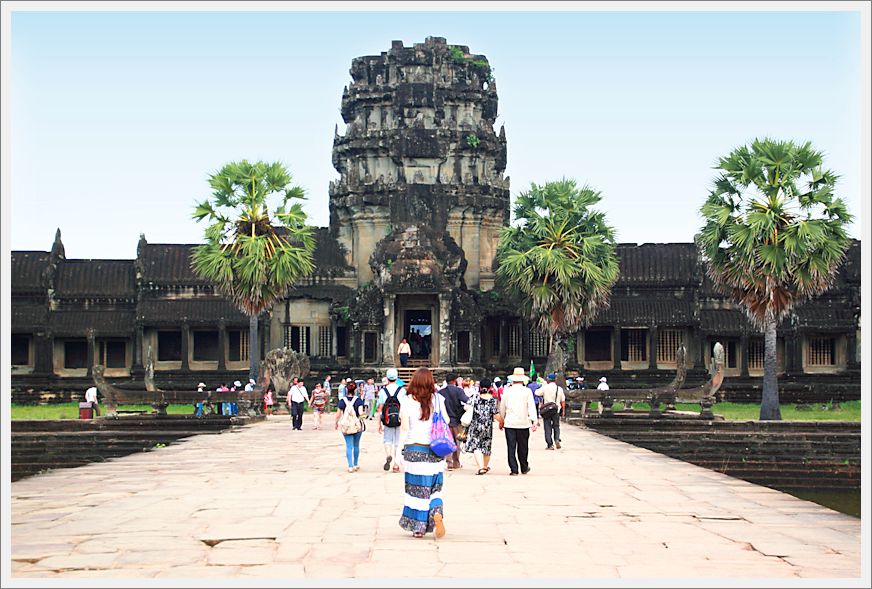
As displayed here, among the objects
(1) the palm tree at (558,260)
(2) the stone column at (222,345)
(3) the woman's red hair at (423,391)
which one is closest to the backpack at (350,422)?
(3) the woman's red hair at (423,391)

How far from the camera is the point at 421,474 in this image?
497 inches

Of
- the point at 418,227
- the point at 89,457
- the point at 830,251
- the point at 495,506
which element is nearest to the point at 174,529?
the point at 495,506

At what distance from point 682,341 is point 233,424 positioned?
22.6m

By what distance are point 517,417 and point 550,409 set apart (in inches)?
183

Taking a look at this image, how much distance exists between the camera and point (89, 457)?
26516 mm

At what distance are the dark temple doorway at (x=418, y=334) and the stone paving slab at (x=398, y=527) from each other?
27.8 meters

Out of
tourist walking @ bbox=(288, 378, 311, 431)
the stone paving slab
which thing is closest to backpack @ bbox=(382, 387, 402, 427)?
the stone paving slab

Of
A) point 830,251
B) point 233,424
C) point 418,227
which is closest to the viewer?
point 233,424

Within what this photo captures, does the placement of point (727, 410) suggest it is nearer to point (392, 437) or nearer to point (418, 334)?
point (418, 334)

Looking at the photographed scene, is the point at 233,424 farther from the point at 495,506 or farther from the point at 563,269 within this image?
the point at 495,506

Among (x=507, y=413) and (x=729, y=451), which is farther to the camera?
(x=729, y=451)

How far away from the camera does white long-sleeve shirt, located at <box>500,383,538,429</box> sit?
18609 mm

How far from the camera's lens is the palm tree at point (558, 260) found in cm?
4259

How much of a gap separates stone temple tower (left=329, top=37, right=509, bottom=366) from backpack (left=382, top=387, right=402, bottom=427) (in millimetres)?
30040
